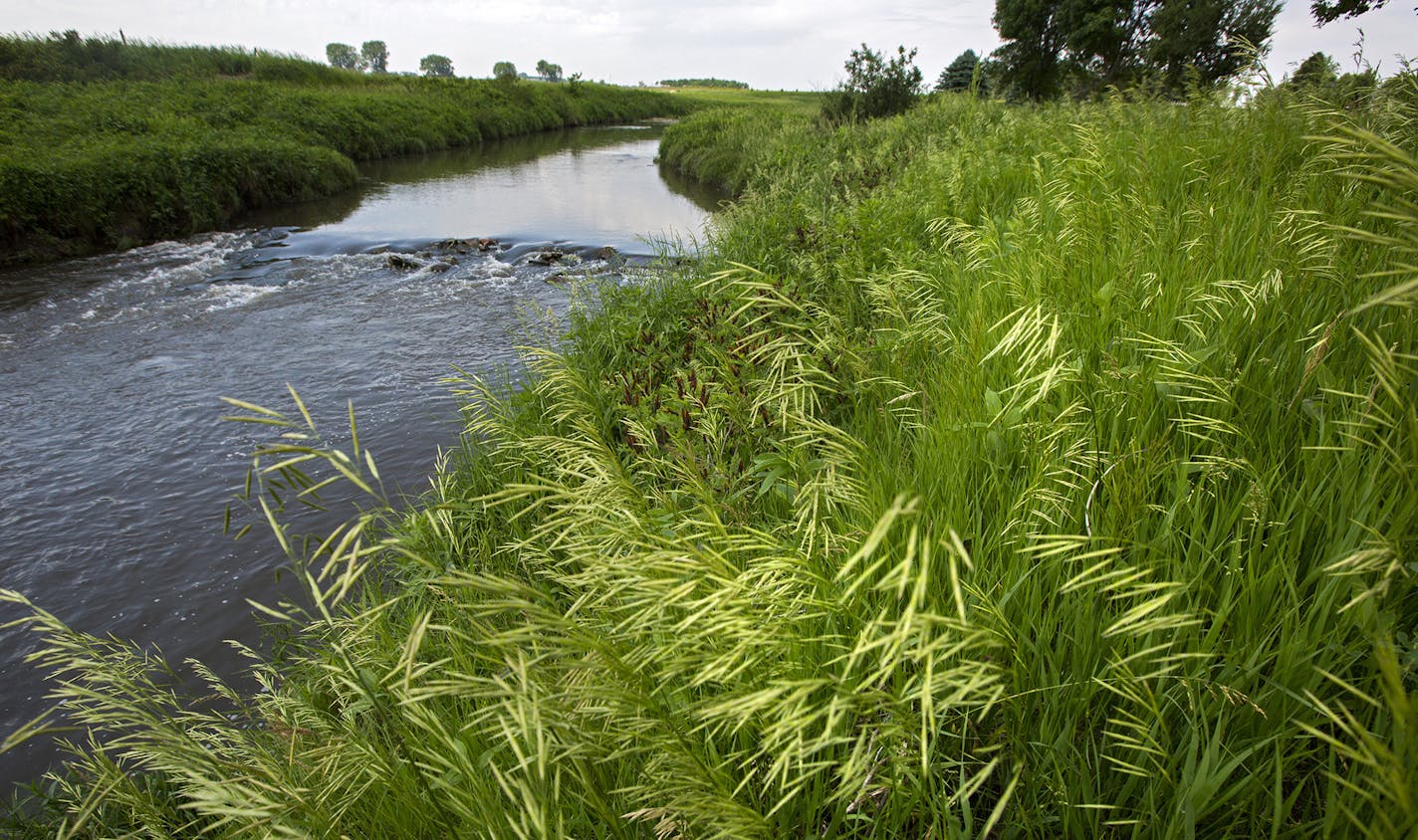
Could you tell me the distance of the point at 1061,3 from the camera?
23891mm

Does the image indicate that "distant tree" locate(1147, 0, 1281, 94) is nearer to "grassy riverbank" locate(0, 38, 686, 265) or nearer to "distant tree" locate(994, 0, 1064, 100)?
"distant tree" locate(994, 0, 1064, 100)

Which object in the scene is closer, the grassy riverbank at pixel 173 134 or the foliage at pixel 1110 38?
the grassy riverbank at pixel 173 134

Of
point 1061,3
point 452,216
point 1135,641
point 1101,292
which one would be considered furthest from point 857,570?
point 1061,3

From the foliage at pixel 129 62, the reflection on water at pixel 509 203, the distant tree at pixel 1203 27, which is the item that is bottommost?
the reflection on water at pixel 509 203

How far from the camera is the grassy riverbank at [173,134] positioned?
35.0 feet

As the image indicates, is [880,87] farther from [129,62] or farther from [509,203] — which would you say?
[129,62]

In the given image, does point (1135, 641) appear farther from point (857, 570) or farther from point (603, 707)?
point (603, 707)

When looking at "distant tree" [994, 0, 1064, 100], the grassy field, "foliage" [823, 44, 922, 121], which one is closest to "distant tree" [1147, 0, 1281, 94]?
"distant tree" [994, 0, 1064, 100]

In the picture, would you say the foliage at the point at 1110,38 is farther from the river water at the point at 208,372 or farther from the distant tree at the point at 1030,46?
the river water at the point at 208,372

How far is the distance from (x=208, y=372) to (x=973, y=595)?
27.3 feet

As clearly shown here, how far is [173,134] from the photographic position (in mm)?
14711

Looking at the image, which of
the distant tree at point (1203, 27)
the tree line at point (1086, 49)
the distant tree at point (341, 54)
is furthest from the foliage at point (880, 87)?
the distant tree at point (341, 54)

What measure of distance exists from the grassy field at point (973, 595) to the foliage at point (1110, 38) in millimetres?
19869

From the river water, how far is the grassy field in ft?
3.44
